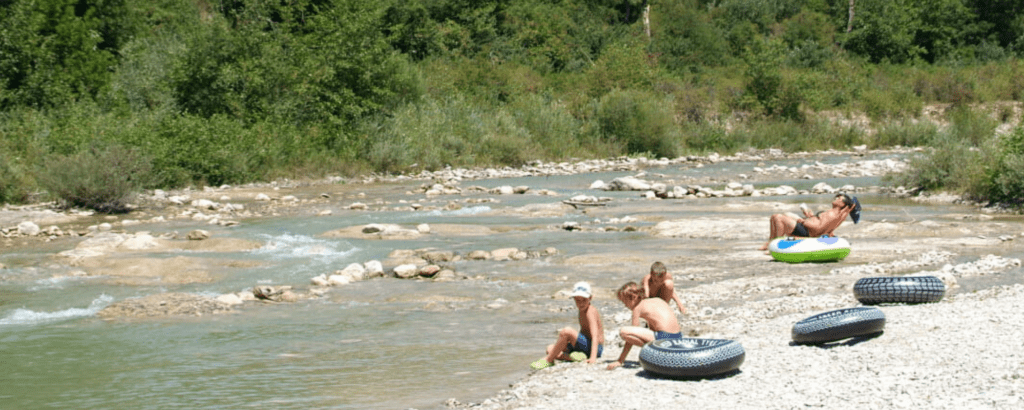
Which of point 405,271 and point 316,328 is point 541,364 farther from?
point 405,271

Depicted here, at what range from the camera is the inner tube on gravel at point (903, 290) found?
9945 millimetres

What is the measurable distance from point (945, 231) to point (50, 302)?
45.3 feet

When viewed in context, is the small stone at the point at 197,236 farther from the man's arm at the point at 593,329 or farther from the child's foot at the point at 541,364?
the man's arm at the point at 593,329

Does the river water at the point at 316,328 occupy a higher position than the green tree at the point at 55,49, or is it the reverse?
the green tree at the point at 55,49

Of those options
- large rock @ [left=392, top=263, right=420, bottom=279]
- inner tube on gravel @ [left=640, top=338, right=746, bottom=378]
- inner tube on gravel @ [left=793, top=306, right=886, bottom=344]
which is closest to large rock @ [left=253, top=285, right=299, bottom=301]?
large rock @ [left=392, top=263, right=420, bottom=279]

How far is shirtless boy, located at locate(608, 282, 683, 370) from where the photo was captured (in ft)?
Result: 28.0

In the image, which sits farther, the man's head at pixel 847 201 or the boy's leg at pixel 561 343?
the man's head at pixel 847 201

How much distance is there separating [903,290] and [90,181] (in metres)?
17.8

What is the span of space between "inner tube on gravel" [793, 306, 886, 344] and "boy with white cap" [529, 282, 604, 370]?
178 centimetres

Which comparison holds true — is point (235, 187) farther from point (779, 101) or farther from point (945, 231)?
point (779, 101)

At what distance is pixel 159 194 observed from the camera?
24516 millimetres

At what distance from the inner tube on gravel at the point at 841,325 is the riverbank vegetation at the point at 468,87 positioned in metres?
13.5

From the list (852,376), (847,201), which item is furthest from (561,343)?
(847,201)

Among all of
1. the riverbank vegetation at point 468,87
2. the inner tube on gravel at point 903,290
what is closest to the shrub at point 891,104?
the riverbank vegetation at point 468,87
